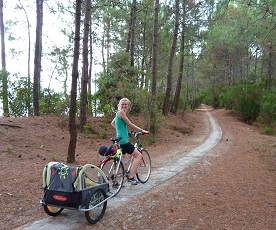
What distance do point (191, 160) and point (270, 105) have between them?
14.4 metres

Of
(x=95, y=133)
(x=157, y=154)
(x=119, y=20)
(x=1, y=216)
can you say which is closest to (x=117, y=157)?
(x=1, y=216)

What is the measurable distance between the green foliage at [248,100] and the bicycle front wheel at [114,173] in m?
21.0

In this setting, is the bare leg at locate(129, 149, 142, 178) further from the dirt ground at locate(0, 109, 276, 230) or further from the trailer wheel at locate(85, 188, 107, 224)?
the trailer wheel at locate(85, 188, 107, 224)

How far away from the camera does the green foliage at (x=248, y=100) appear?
23.9 meters

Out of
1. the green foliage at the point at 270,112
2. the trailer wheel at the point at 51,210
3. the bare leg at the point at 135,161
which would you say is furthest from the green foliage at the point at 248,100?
the trailer wheel at the point at 51,210

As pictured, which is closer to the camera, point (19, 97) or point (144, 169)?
point (144, 169)

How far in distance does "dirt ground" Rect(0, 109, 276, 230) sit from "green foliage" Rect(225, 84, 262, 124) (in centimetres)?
1311

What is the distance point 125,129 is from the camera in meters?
5.51

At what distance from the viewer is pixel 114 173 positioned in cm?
532

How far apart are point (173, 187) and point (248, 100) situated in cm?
2039

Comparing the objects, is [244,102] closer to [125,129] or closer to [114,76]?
[114,76]

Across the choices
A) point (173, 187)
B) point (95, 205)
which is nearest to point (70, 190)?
point (95, 205)

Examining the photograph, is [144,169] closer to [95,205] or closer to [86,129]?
[95,205]

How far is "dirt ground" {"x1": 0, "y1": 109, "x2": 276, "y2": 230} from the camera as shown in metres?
4.30
